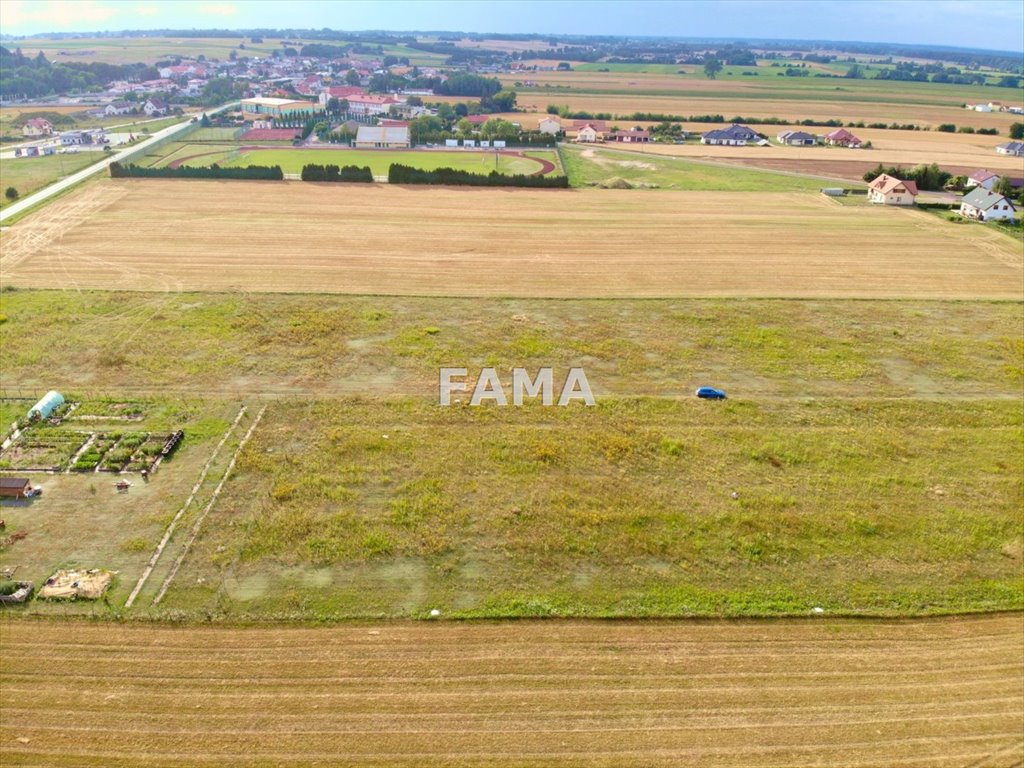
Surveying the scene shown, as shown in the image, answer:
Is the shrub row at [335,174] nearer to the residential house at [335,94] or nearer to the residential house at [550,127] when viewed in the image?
the residential house at [550,127]

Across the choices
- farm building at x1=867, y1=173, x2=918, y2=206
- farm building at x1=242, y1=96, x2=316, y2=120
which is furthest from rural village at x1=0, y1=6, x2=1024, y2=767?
farm building at x1=242, y1=96, x2=316, y2=120

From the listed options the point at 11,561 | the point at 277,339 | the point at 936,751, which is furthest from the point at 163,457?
the point at 936,751

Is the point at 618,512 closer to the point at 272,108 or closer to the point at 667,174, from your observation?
the point at 667,174

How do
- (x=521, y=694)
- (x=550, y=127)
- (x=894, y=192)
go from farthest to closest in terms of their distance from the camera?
(x=550, y=127)
(x=894, y=192)
(x=521, y=694)

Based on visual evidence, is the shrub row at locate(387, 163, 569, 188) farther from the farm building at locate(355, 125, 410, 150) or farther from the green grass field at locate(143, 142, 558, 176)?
the farm building at locate(355, 125, 410, 150)

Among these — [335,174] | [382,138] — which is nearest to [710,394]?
[335,174]

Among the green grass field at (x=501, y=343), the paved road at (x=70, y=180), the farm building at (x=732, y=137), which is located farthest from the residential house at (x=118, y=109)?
the farm building at (x=732, y=137)

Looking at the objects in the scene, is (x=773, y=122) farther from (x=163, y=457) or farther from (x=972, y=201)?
(x=163, y=457)
